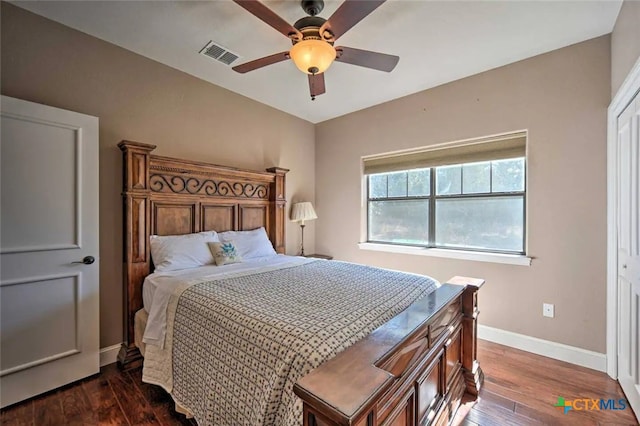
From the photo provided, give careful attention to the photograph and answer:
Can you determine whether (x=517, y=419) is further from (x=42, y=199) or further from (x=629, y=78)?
(x=42, y=199)

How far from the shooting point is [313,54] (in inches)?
67.4

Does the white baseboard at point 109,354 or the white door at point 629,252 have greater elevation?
the white door at point 629,252

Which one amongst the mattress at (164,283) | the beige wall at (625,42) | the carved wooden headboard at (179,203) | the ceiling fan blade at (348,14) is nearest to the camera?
the ceiling fan blade at (348,14)

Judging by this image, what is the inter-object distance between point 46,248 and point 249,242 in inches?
63.8

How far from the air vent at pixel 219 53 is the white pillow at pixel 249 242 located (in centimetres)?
176

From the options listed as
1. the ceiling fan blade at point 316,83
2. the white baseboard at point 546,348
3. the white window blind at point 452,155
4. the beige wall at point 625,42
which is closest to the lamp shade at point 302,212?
the white window blind at point 452,155

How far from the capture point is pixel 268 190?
11.9ft

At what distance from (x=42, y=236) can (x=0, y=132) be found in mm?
729

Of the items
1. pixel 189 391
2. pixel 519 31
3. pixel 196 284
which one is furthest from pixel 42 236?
pixel 519 31

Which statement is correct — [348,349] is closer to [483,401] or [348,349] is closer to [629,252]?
[483,401]

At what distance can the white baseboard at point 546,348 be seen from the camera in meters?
2.23

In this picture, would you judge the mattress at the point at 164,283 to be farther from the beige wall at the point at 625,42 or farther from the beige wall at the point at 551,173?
the beige wall at the point at 625,42

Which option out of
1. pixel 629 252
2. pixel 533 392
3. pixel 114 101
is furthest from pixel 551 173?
pixel 114 101

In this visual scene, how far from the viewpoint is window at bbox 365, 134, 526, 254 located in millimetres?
2740
